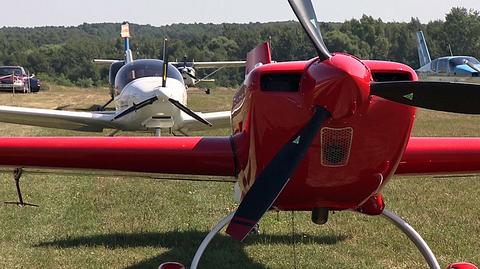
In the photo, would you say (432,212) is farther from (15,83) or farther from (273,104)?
(15,83)

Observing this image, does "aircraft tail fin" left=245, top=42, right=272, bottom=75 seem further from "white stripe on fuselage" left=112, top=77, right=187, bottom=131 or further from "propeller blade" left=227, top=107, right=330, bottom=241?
"white stripe on fuselage" left=112, top=77, right=187, bottom=131

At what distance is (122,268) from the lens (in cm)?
519

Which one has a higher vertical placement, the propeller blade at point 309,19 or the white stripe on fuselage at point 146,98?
the propeller blade at point 309,19

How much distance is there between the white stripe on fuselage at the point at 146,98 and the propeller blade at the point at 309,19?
24.5ft

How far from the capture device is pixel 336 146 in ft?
11.2

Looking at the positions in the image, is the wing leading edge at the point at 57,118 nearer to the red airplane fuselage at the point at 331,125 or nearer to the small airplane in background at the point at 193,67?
the red airplane fuselage at the point at 331,125

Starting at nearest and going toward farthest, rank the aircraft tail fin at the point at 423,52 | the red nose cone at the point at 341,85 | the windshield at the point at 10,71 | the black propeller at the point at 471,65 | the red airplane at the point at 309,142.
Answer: the red nose cone at the point at 341,85 → the red airplane at the point at 309,142 → the black propeller at the point at 471,65 → the windshield at the point at 10,71 → the aircraft tail fin at the point at 423,52

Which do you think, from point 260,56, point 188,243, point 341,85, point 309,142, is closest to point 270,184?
point 309,142

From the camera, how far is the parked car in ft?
105

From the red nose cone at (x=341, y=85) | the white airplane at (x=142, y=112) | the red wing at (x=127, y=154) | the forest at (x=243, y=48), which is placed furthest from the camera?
the forest at (x=243, y=48)

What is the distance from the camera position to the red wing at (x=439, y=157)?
4.45m

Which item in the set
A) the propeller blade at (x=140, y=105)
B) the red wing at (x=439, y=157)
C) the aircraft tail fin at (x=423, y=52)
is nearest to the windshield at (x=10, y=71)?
the propeller blade at (x=140, y=105)

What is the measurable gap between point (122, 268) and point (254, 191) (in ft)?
7.52

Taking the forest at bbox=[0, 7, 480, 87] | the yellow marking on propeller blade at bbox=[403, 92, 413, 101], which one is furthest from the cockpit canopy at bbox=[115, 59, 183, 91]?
the forest at bbox=[0, 7, 480, 87]
